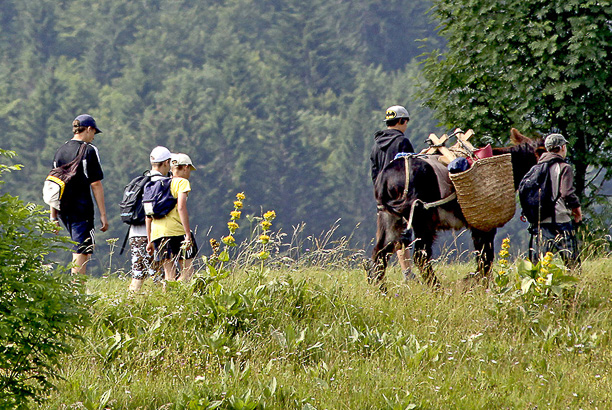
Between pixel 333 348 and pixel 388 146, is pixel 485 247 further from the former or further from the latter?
pixel 333 348

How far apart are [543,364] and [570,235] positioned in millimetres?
2293

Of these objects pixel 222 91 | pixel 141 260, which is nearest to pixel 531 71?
pixel 141 260

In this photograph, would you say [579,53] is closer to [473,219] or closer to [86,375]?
[473,219]

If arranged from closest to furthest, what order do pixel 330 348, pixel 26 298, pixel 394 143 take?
1. pixel 26 298
2. pixel 330 348
3. pixel 394 143

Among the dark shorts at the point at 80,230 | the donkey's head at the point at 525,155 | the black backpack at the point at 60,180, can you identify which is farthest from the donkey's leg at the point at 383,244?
the black backpack at the point at 60,180

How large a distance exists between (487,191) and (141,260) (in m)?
3.55

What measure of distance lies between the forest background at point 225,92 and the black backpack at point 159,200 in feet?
143

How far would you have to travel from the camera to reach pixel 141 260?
297 inches

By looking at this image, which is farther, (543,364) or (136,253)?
(136,253)

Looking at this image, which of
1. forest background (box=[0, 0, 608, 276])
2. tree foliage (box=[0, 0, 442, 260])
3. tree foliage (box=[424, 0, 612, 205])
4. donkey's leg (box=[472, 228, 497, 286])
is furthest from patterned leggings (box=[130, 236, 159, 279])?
forest background (box=[0, 0, 608, 276])

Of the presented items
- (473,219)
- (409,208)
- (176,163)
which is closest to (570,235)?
(473,219)

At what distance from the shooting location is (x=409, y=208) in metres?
7.32

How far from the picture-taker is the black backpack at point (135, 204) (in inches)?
298

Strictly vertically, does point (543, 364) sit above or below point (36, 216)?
below
